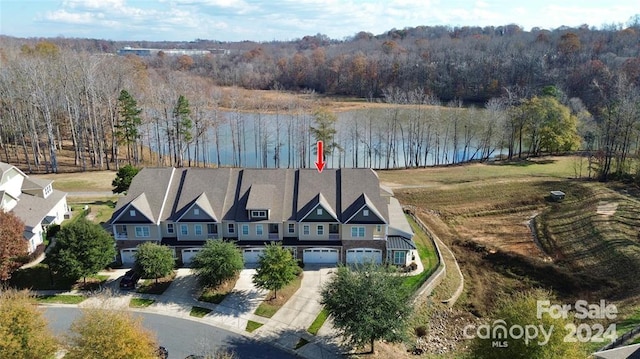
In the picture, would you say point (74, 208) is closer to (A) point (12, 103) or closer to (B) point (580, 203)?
(A) point (12, 103)

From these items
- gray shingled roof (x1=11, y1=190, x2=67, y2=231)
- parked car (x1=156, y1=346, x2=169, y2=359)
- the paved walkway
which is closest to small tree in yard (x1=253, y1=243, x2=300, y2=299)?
the paved walkway

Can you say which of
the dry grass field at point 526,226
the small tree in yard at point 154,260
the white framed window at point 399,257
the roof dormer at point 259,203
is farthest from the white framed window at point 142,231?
the dry grass field at point 526,226

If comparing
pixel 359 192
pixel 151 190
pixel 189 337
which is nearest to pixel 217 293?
pixel 189 337

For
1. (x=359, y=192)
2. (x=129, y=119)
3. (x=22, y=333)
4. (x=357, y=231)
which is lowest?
(x=357, y=231)

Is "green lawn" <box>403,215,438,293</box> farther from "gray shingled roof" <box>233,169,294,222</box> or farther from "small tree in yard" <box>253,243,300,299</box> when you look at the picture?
"gray shingled roof" <box>233,169,294,222</box>

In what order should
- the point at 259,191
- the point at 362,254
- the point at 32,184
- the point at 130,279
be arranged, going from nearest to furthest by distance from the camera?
the point at 130,279
the point at 362,254
the point at 259,191
the point at 32,184

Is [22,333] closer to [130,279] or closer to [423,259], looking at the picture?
[130,279]

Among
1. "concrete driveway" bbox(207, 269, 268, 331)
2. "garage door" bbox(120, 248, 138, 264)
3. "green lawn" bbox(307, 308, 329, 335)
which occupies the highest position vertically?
"garage door" bbox(120, 248, 138, 264)
